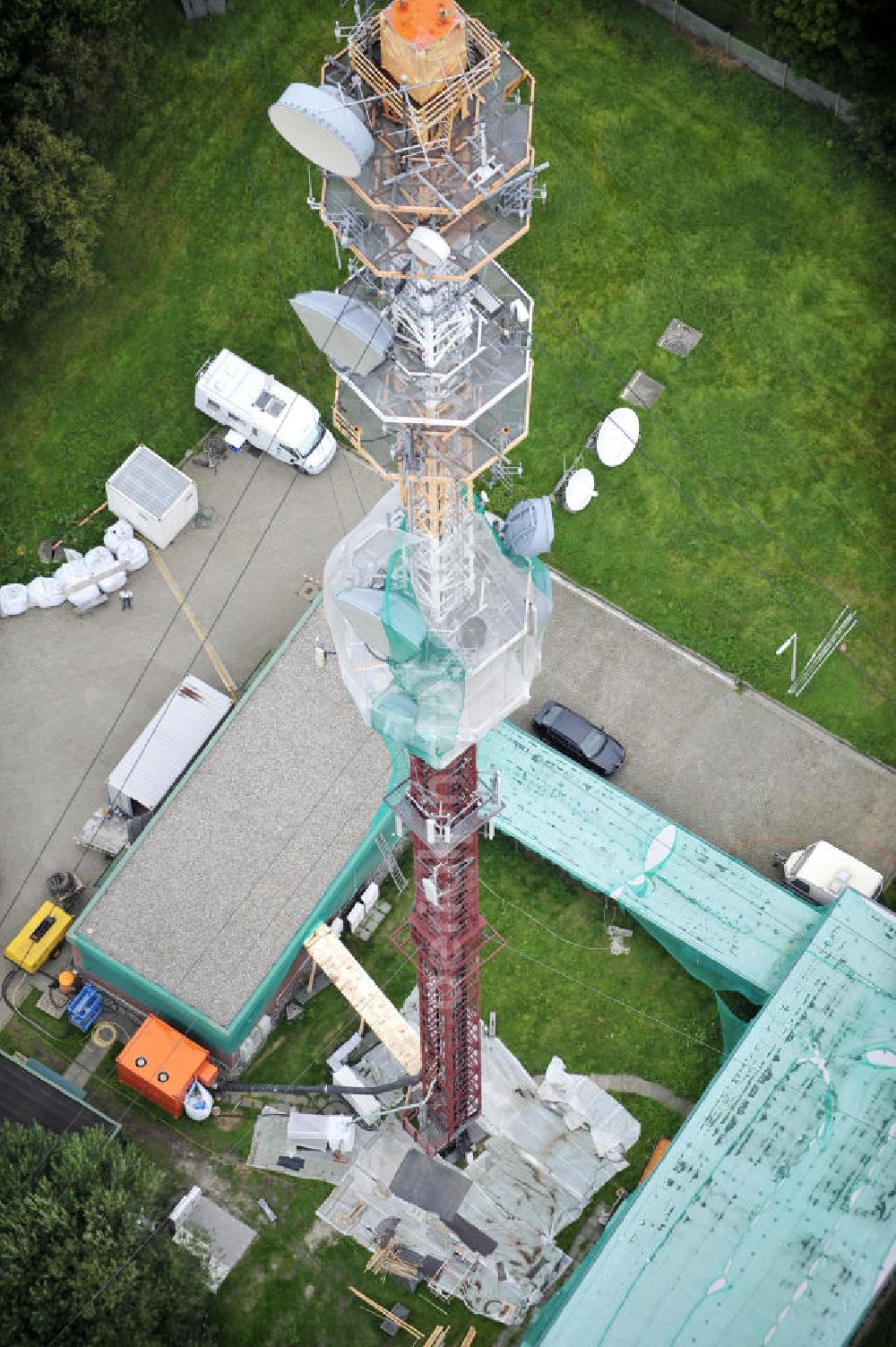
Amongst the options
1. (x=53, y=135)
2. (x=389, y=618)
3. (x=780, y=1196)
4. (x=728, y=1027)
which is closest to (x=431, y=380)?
(x=389, y=618)

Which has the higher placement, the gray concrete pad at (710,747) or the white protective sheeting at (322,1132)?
the gray concrete pad at (710,747)

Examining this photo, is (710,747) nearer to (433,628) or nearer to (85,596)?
(85,596)

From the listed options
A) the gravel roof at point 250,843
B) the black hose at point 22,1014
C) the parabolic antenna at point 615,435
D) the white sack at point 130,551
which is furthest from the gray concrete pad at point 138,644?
the parabolic antenna at point 615,435

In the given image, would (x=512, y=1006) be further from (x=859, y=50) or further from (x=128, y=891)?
(x=859, y=50)

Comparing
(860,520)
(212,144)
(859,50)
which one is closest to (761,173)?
(859,50)

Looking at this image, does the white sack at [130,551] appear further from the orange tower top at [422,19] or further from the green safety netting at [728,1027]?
the orange tower top at [422,19]
